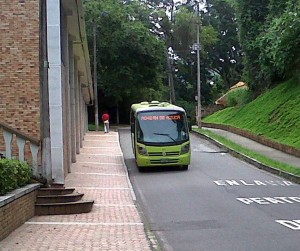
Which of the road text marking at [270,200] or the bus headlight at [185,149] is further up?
the bus headlight at [185,149]

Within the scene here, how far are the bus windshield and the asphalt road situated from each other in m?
1.29

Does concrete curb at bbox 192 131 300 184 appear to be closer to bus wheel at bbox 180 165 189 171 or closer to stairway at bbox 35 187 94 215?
bus wheel at bbox 180 165 189 171

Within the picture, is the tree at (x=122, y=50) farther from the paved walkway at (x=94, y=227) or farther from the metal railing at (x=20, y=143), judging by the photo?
the metal railing at (x=20, y=143)

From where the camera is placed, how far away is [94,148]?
36969mm

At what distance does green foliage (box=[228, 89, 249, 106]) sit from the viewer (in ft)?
169

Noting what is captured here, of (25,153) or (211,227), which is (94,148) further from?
(211,227)

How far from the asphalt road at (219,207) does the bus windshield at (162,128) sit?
129 cm

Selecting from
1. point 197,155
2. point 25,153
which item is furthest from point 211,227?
point 197,155

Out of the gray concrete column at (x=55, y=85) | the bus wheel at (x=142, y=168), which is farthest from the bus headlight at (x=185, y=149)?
the gray concrete column at (x=55, y=85)

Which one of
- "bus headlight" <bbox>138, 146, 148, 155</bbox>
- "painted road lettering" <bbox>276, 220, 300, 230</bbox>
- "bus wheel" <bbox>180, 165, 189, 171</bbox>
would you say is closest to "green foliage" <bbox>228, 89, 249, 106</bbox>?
"bus wheel" <bbox>180, 165, 189, 171</bbox>

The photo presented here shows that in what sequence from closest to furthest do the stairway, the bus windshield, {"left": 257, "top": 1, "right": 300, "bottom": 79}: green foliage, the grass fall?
the stairway
the grass
{"left": 257, "top": 1, "right": 300, "bottom": 79}: green foliage
the bus windshield

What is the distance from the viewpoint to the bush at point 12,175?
444 inches

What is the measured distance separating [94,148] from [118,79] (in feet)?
69.1

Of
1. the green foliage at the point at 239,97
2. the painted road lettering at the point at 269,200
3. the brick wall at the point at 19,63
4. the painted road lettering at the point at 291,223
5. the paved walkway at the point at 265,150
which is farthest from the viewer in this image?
the green foliage at the point at 239,97
